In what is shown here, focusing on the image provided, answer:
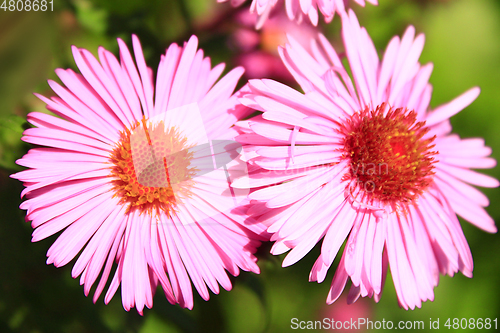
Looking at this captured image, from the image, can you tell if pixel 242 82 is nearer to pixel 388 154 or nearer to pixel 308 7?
pixel 308 7

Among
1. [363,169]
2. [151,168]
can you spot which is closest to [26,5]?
[151,168]

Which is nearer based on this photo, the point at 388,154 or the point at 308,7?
the point at 308,7

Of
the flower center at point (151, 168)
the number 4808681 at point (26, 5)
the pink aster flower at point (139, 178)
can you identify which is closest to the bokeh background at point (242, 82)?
the number 4808681 at point (26, 5)

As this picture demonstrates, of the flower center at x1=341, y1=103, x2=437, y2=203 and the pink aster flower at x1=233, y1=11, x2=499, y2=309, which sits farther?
the flower center at x1=341, y1=103, x2=437, y2=203

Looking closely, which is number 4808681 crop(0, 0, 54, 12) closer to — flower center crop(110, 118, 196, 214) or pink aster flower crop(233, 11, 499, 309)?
flower center crop(110, 118, 196, 214)

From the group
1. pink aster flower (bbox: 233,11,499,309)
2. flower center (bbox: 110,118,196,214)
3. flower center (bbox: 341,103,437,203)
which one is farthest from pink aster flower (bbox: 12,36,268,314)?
flower center (bbox: 341,103,437,203)

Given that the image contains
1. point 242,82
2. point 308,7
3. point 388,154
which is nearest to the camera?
point 308,7

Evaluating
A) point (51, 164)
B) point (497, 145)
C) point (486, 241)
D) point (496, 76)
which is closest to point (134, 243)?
point (51, 164)
